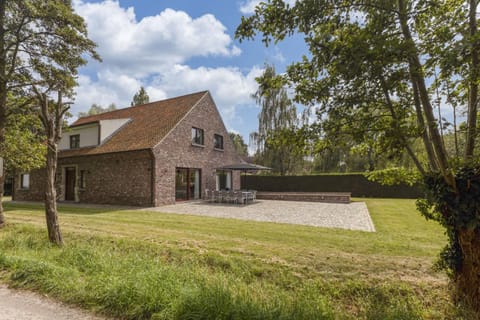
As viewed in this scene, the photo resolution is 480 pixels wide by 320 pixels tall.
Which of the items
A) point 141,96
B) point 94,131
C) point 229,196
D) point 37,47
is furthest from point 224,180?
point 141,96

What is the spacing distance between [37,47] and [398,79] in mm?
9847

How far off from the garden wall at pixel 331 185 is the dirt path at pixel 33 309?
59.4 feet

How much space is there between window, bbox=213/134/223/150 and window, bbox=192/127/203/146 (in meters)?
1.57

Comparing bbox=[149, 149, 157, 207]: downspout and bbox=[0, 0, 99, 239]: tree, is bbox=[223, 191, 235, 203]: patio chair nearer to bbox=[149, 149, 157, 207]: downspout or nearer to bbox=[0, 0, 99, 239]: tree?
bbox=[149, 149, 157, 207]: downspout

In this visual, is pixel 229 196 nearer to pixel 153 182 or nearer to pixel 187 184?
pixel 187 184

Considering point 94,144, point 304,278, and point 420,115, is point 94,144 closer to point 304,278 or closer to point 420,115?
point 304,278

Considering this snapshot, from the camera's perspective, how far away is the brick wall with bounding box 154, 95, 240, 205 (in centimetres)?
1338

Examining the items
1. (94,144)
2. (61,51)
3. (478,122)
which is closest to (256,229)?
(478,122)

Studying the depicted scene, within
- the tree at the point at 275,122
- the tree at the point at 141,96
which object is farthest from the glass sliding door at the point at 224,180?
the tree at the point at 141,96

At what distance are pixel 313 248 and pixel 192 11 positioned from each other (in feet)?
31.3

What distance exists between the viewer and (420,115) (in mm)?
3064

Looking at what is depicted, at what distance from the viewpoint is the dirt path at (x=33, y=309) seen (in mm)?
2742

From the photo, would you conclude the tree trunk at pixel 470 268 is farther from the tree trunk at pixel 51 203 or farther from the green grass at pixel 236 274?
the tree trunk at pixel 51 203

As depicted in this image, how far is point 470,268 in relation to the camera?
2889 millimetres
